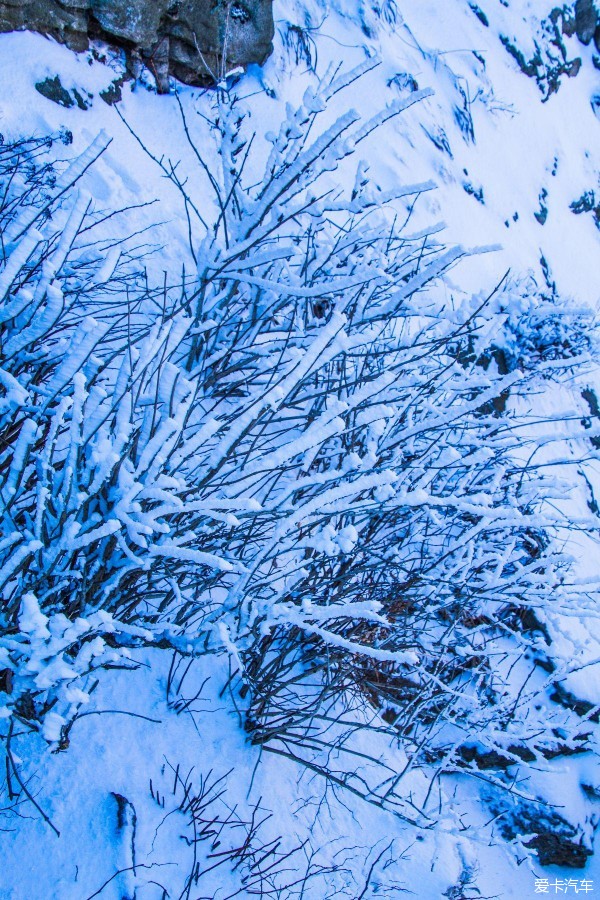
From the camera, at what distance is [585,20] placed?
30.4 feet

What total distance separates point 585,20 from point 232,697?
38.7ft

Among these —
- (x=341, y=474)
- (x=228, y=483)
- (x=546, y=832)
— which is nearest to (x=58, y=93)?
(x=228, y=483)

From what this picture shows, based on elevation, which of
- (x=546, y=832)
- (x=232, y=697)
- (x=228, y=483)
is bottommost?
(x=546, y=832)

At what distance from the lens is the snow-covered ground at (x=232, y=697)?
178 cm

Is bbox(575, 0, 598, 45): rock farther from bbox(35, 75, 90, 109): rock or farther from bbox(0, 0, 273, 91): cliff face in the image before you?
bbox(35, 75, 90, 109): rock

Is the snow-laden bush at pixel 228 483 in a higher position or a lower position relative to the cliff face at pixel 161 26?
lower

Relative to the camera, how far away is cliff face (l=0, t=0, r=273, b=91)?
3543 mm

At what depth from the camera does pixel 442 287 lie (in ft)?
16.5

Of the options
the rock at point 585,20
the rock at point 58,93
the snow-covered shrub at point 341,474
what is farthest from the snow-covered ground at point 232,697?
the rock at point 585,20

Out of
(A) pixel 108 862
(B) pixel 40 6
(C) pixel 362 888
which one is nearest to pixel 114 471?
(A) pixel 108 862

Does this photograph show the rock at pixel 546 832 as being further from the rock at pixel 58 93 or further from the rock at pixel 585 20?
the rock at pixel 585 20

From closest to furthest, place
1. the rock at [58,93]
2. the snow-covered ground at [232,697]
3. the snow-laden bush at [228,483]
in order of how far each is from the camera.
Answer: the snow-laden bush at [228,483] → the snow-covered ground at [232,697] → the rock at [58,93]

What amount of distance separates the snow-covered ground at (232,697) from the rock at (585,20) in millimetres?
2572

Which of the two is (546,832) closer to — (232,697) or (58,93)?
(232,697)
